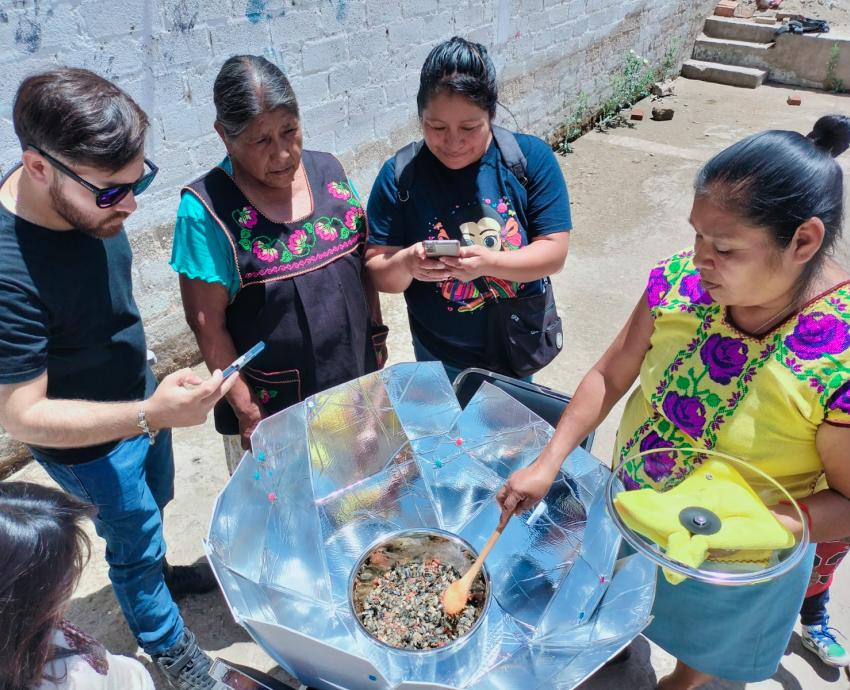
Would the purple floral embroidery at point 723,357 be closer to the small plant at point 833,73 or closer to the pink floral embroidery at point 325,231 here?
the pink floral embroidery at point 325,231

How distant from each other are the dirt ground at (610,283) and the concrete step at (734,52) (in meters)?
0.43

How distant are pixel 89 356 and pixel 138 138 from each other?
0.59 m

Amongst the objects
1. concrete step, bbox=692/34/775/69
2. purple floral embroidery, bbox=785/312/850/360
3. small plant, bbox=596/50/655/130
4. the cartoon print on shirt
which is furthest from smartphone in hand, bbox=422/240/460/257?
concrete step, bbox=692/34/775/69

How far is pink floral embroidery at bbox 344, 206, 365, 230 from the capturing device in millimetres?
2047

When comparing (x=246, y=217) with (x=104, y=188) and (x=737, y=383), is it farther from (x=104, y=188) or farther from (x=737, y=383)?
(x=737, y=383)

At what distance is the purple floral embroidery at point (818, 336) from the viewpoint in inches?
52.3

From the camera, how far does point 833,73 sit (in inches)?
320

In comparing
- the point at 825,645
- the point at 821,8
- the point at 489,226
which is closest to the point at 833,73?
the point at 821,8

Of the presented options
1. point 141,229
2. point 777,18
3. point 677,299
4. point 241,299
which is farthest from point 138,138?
point 777,18

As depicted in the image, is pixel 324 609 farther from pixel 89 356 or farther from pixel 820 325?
pixel 820 325

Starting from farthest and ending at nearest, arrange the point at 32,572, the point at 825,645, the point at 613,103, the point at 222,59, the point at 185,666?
1. the point at 613,103
2. the point at 222,59
3. the point at 825,645
4. the point at 185,666
5. the point at 32,572

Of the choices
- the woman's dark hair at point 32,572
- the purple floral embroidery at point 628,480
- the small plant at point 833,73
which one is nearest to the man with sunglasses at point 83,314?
the woman's dark hair at point 32,572

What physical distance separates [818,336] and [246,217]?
1.45 meters

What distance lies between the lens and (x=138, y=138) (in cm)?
157
